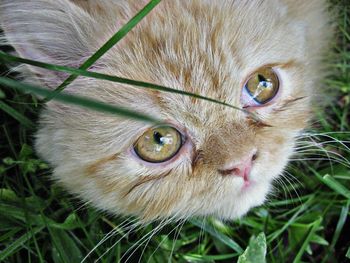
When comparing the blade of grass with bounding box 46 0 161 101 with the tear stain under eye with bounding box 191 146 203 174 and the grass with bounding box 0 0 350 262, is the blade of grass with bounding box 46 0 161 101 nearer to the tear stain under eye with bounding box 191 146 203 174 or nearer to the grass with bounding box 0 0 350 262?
the tear stain under eye with bounding box 191 146 203 174

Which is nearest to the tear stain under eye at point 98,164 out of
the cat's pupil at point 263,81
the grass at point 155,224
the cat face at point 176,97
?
the cat face at point 176,97

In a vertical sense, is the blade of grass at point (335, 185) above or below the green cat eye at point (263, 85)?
below

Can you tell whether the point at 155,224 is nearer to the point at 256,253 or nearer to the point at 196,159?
the point at 256,253

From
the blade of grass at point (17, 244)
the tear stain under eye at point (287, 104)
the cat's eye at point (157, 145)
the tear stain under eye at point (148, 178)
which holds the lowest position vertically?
the blade of grass at point (17, 244)

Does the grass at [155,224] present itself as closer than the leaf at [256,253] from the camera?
No

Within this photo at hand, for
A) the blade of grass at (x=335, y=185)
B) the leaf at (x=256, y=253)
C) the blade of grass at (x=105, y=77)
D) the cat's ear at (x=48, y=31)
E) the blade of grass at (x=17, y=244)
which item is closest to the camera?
the blade of grass at (x=105, y=77)

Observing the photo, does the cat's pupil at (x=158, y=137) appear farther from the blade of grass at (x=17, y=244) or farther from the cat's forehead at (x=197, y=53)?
the blade of grass at (x=17, y=244)
